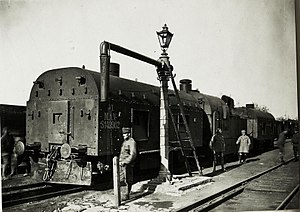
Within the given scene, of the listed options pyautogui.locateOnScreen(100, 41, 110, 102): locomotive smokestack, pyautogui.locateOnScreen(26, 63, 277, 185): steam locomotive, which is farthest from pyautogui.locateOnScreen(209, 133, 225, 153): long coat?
pyautogui.locateOnScreen(100, 41, 110, 102): locomotive smokestack

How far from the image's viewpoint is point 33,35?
270 cm

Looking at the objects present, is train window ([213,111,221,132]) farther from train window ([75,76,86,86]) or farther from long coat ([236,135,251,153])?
train window ([75,76,86,86])

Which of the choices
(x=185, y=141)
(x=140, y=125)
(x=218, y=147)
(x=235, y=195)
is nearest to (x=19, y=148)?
(x=140, y=125)

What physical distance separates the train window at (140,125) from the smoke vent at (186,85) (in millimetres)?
377

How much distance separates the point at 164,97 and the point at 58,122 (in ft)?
3.10

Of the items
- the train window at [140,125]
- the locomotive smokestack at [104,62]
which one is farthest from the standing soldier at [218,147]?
the locomotive smokestack at [104,62]

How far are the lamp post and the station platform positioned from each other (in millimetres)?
156

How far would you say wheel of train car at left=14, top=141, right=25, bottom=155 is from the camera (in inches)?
104

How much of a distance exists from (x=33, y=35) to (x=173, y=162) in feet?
5.23

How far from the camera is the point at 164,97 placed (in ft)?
11.1

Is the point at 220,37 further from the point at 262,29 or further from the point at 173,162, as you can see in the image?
the point at 173,162

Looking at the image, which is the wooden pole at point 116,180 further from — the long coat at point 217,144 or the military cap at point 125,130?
the long coat at point 217,144

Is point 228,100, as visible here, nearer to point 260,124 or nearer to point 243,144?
point 260,124

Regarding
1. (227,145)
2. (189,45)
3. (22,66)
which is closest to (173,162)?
(227,145)
